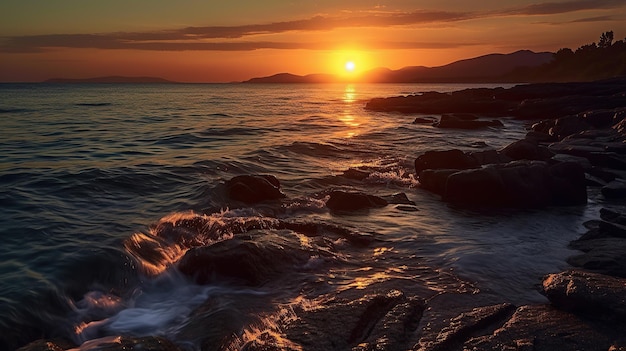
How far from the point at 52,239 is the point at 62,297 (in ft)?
10.2

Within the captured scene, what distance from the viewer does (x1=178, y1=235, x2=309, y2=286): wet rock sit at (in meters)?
8.30

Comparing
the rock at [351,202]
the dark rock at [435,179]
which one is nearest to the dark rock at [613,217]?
the dark rock at [435,179]

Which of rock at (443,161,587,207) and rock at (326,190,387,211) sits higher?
rock at (443,161,587,207)

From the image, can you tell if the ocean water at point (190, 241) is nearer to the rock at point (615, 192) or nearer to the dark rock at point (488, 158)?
the rock at point (615, 192)

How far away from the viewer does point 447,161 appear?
16.9 meters

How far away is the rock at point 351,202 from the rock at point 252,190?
190cm

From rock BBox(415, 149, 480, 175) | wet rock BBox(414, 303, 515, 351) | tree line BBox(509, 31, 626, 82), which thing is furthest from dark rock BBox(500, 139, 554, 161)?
tree line BBox(509, 31, 626, 82)

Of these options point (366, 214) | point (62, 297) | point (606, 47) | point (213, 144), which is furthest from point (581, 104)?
point (606, 47)

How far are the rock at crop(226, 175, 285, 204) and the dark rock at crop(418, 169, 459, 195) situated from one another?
16.9 ft

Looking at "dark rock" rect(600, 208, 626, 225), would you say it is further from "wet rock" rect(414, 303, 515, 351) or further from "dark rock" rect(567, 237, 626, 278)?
"wet rock" rect(414, 303, 515, 351)

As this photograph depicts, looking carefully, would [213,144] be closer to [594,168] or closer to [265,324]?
[594,168]

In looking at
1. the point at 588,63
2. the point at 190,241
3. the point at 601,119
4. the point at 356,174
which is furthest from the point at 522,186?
the point at 588,63

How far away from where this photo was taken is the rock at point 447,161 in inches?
657

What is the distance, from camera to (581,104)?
43.3 metres
